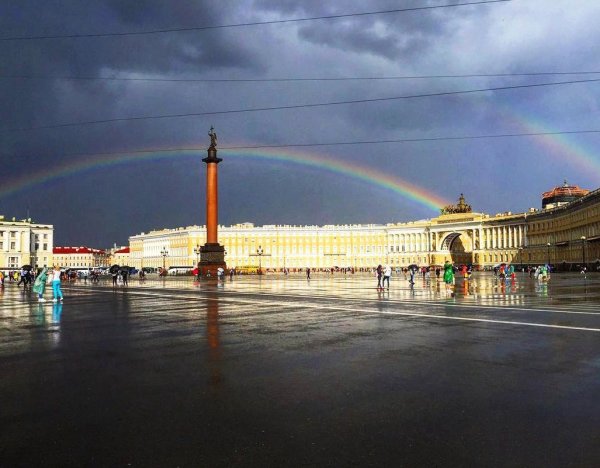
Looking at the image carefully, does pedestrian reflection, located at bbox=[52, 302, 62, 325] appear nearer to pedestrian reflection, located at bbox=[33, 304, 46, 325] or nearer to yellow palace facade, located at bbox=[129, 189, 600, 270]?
pedestrian reflection, located at bbox=[33, 304, 46, 325]

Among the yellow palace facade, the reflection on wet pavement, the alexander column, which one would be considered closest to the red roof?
the yellow palace facade

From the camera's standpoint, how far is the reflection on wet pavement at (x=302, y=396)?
15.8ft

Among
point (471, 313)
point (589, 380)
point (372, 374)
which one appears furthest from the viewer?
point (471, 313)

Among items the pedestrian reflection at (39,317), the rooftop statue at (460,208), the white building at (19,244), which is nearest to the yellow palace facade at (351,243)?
the rooftop statue at (460,208)

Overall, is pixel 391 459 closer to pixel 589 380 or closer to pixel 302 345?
pixel 589 380

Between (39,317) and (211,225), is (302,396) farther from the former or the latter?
(211,225)

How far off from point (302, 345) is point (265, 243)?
498 ft

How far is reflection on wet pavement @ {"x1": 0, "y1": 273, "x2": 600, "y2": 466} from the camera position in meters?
4.81

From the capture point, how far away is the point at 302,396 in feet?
21.9

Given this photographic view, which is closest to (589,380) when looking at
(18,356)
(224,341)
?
(224,341)

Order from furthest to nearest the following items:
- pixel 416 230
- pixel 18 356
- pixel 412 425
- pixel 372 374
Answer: pixel 416 230, pixel 18 356, pixel 372 374, pixel 412 425

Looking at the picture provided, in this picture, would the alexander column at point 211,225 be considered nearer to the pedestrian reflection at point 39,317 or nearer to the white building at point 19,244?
the pedestrian reflection at point 39,317

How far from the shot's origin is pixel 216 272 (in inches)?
2376

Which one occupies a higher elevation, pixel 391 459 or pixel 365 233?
pixel 365 233
